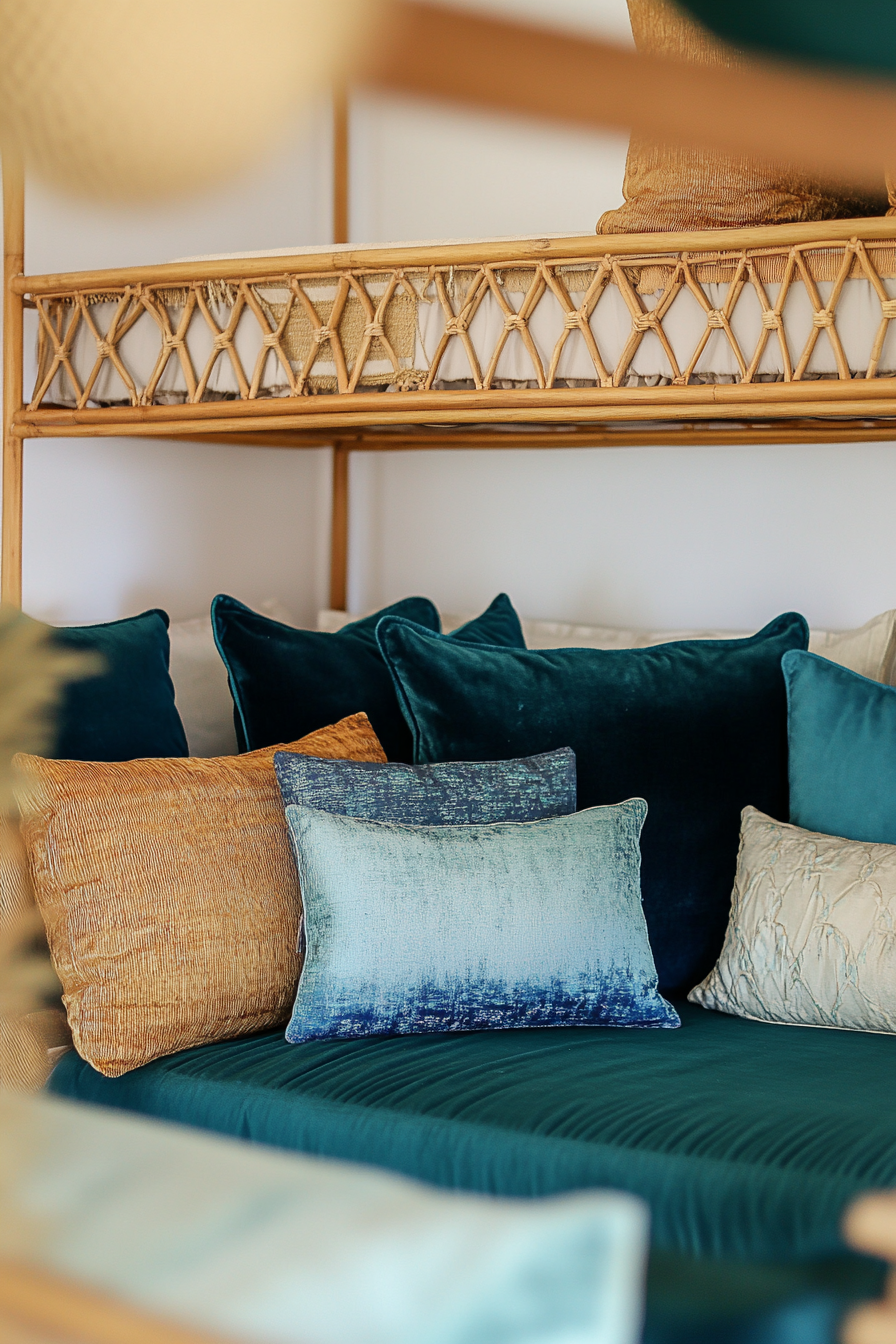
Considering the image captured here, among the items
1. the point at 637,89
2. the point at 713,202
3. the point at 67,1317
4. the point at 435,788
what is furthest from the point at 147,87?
the point at 713,202

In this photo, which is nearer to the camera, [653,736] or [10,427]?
[653,736]

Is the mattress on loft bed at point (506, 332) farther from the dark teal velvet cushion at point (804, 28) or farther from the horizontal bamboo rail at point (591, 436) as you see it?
the dark teal velvet cushion at point (804, 28)

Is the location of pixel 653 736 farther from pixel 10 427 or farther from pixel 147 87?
pixel 147 87

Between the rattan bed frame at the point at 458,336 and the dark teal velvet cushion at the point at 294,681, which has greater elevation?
the rattan bed frame at the point at 458,336

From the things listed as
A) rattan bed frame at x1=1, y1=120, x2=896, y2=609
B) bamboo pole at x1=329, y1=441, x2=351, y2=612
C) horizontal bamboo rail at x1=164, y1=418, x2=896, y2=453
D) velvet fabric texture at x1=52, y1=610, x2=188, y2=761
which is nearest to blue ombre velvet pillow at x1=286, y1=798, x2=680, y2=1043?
velvet fabric texture at x1=52, y1=610, x2=188, y2=761

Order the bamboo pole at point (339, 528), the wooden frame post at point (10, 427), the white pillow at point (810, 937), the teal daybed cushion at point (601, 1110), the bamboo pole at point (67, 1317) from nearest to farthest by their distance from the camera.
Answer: the bamboo pole at point (67, 1317)
the teal daybed cushion at point (601, 1110)
the white pillow at point (810, 937)
the wooden frame post at point (10, 427)
the bamboo pole at point (339, 528)

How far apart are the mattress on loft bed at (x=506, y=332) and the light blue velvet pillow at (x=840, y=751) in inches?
16.2

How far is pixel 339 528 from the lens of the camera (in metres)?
2.98

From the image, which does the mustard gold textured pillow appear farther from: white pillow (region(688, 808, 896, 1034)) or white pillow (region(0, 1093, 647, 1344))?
white pillow (region(0, 1093, 647, 1344))

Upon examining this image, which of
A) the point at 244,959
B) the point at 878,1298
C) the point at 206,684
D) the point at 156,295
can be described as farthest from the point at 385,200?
the point at 878,1298

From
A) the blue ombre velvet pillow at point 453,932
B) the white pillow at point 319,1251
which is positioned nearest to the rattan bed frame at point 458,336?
the blue ombre velvet pillow at point 453,932

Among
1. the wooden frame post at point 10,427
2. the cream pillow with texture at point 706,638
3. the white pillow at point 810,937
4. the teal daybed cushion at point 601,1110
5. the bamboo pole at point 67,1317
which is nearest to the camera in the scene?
the bamboo pole at point 67,1317

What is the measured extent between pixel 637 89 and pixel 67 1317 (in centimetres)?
35

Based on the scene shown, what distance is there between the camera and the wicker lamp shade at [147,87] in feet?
0.63
